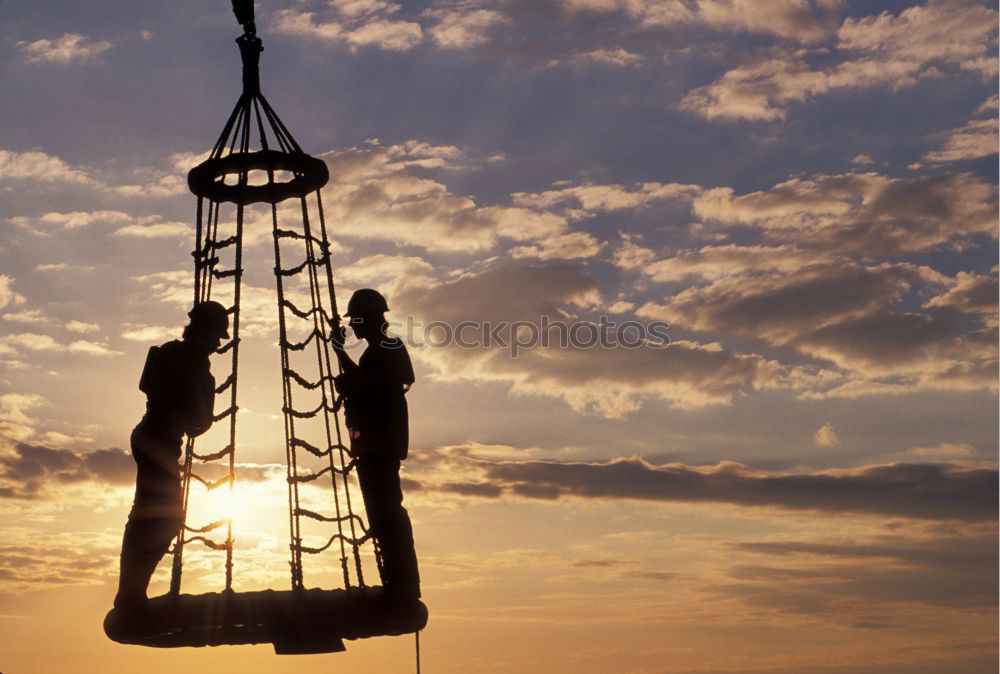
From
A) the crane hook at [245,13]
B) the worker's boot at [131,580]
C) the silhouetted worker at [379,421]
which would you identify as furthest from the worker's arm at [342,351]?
the crane hook at [245,13]

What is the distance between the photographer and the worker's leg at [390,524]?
11062 millimetres

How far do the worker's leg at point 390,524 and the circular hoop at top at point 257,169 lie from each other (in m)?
2.91

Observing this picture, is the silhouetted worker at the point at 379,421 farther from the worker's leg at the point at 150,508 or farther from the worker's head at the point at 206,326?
the worker's leg at the point at 150,508

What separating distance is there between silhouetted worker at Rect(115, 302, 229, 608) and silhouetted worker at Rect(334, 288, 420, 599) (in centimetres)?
127

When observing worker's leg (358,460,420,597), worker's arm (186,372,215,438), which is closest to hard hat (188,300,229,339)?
worker's arm (186,372,215,438)

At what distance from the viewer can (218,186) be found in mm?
12086

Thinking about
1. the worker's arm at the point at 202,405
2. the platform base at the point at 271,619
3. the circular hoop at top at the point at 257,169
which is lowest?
the platform base at the point at 271,619

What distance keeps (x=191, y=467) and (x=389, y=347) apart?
2143 mm

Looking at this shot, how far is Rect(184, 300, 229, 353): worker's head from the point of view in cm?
1106

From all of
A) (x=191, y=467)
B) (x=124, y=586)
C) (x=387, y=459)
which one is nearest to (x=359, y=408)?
(x=387, y=459)

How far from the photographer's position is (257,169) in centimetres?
1189

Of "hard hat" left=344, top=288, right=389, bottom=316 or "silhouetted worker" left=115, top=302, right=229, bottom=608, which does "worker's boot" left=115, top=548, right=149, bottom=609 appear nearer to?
"silhouetted worker" left=115, top=302, right=229, bottom=608

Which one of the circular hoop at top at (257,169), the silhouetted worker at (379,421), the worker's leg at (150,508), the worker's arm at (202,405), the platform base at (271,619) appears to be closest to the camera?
the platform base at (271,619)

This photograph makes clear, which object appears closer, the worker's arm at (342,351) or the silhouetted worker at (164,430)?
the silhouetted worker at (164,430)
